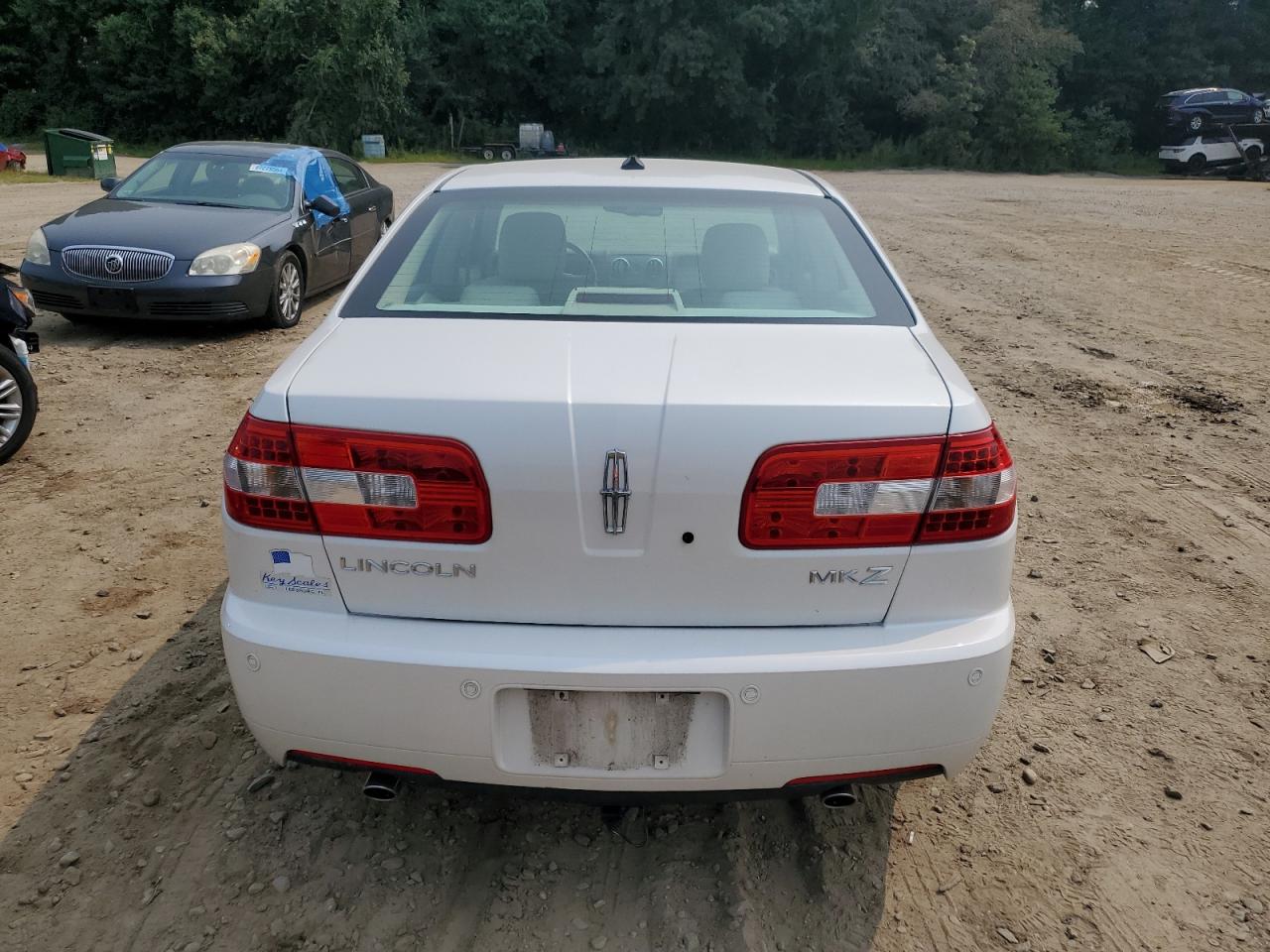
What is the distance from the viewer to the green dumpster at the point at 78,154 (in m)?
22.8

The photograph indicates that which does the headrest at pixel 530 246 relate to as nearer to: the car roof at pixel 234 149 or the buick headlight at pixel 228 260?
the buick headlight at pixel 228 260

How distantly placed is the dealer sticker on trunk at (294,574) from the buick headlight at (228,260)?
21.5 feet

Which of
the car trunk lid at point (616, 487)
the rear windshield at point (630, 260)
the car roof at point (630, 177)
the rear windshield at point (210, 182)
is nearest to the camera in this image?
the car trunk lid at point (616, 487)

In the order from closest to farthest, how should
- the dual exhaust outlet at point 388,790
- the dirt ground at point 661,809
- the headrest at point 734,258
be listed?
the dual exhaust outlet at point 388,790 < the dirt ground at point 661,809 < the headrest at point 734,258

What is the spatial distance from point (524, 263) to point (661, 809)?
1600mm

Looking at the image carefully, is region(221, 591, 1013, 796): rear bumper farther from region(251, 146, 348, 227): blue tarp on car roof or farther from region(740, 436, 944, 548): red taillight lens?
region(251, 146, 348, 227): blue tarp on car roof

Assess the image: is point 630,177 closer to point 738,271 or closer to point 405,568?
point 738,271

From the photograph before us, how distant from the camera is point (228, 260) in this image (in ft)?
26.4

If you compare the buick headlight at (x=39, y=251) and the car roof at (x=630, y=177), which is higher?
the car roof at (x=630, y=177)

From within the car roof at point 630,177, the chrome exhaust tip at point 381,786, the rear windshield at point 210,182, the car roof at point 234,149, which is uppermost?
the car roof at point 630,177

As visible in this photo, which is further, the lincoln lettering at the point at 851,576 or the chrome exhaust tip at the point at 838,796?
the chrome exhaust tip at the point at 838,796

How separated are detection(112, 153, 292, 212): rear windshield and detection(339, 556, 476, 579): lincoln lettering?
7724mm

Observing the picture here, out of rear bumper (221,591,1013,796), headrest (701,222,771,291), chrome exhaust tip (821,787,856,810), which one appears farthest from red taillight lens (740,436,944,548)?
headrest (701,222,771,291)

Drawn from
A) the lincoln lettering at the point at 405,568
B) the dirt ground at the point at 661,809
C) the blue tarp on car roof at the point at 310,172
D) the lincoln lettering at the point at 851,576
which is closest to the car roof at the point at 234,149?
the blue tarp on car roof at the point at 310,172
